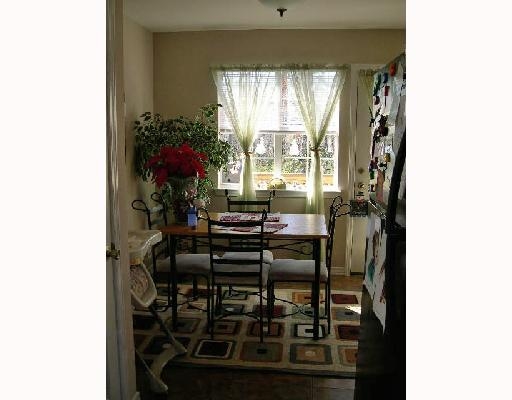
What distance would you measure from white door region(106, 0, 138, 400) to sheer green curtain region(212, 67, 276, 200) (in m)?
2.80

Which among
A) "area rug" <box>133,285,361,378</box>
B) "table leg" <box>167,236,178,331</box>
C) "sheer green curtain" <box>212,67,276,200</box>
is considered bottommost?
"area rug" <box>133,285,361,378</box>

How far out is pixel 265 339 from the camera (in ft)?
10.9

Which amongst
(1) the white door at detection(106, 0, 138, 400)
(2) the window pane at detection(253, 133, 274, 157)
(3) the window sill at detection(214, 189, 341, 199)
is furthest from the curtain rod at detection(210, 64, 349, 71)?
(1) the white door at detection(106, 0, 138, 400)

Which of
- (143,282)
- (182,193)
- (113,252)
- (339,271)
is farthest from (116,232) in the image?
(339,271)

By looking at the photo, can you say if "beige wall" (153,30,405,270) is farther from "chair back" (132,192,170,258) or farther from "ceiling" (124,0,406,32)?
"chair back" (132,192,170,258)

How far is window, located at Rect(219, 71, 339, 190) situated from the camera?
4969 millimetres

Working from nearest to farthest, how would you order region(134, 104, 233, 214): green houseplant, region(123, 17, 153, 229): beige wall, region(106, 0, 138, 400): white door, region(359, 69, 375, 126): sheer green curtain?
region(106, 0, 138, 400): white door
region(123, 17, 153, 229): beige wall
region(134, 104, 233, 214): green houseplant
region(359, 69, 375, 126): sheer green curtain

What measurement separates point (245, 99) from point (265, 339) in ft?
8.43

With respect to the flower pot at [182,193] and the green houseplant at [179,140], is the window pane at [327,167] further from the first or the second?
the flower pot at [182,193]

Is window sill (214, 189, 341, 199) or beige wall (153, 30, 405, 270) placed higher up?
beige wall (153, 30, 405, 270)

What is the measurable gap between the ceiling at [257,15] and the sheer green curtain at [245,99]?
47 centimetres

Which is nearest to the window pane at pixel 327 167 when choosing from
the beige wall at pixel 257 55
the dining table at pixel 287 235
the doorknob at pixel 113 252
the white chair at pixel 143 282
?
the beige wall at pixel 257 55
